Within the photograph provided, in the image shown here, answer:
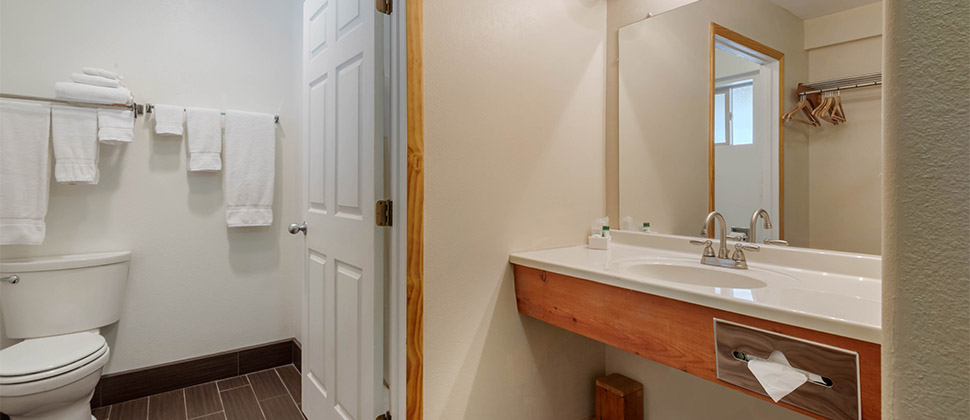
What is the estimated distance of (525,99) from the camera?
161 centimetres

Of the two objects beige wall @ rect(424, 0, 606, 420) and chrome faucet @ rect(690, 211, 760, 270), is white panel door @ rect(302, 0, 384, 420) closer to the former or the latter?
beige wall @ rect(424, 0, 606, 420)

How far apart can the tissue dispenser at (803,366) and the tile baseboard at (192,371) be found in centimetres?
233

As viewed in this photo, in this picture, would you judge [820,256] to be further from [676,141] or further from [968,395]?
[968,395]

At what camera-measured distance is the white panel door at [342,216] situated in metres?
1.40

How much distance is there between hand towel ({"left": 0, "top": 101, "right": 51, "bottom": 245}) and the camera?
5.88 feet

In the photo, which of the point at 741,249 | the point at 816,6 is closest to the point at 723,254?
the point at 741,249

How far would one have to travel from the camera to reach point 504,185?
5.10 ft

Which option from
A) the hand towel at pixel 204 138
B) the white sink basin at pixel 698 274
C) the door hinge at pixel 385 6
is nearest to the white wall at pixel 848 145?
the white sink basin at pixel 698 274

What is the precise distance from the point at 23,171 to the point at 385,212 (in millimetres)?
1748

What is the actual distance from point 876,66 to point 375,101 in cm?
150

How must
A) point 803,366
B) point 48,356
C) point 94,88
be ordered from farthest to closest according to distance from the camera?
1. point 94,88
2. point 48,356
3. point 803,366

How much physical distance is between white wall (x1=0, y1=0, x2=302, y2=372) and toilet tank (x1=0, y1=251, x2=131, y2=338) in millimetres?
143

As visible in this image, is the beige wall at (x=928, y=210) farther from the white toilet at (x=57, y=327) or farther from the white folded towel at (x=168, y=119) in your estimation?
the white folded towel at (x=168, y=119)

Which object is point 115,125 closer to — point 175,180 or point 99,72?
point 99,72
